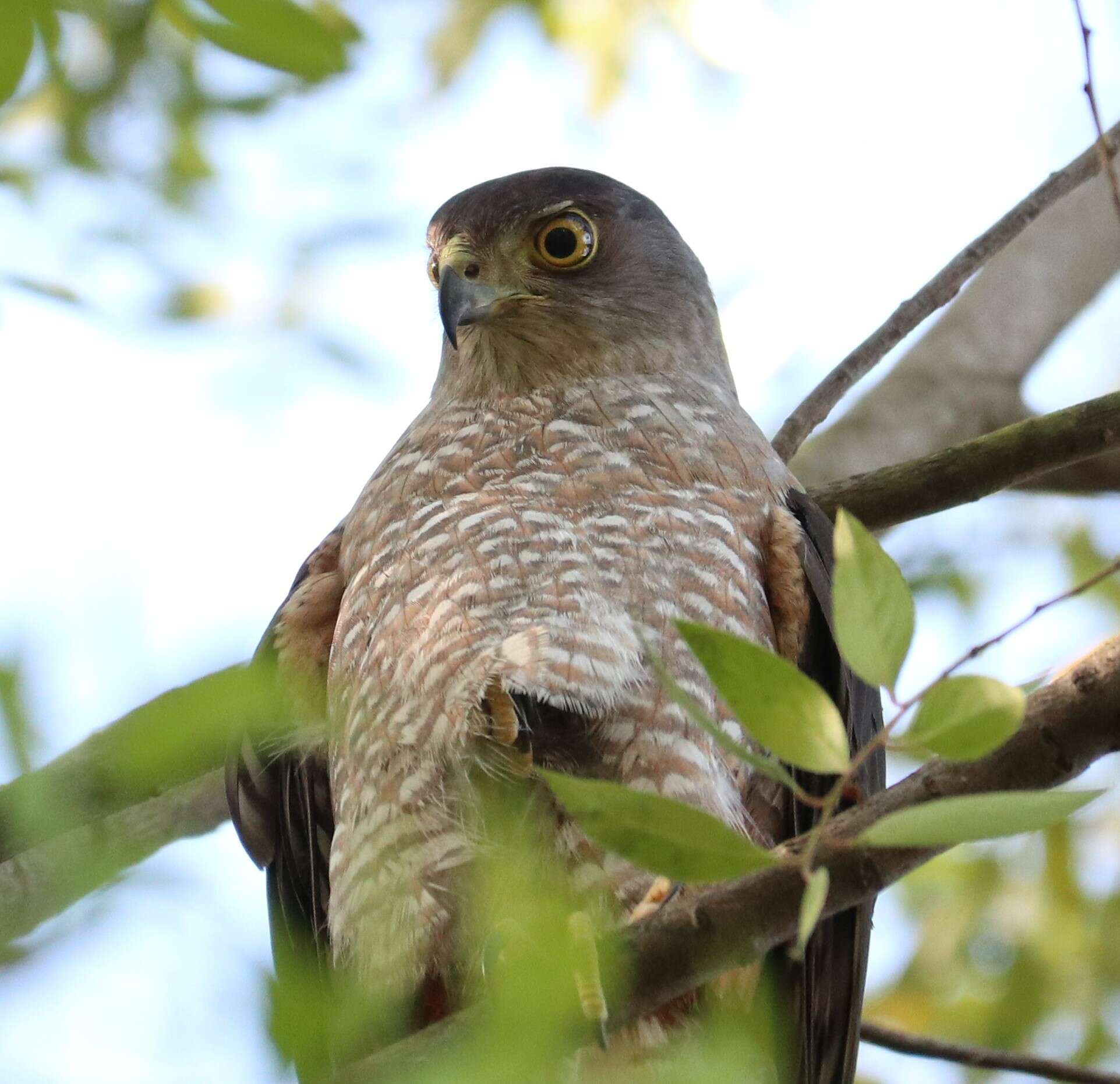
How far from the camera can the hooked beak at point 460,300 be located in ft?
13.2

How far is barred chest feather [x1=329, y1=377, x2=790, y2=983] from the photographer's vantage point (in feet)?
10.1

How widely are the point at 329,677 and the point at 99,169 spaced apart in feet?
4.51

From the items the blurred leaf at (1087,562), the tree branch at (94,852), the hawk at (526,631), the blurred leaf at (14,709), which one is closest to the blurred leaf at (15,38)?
the blurred leaf at (14,709)

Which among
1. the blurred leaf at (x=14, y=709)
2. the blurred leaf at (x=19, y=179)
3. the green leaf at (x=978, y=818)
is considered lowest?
the green leaf at (x=978, y=818)

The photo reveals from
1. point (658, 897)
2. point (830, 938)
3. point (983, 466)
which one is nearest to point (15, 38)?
point (658, 897)

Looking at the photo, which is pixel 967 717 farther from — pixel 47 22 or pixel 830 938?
pixel 830 938

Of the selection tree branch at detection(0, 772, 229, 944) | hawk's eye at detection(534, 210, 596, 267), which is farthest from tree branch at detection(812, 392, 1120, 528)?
tree branch at detection(0, 772, 229, 944)

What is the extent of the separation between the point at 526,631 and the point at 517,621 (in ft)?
0.17

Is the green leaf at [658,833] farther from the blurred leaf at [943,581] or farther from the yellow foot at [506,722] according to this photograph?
the blurred leaf at [943,581]

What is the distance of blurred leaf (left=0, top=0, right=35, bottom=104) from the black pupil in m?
2.70

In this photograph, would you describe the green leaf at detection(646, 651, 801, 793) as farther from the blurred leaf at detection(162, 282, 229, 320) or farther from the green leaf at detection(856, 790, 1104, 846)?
the blurred leaf at detection(162, 282, 229, 320)

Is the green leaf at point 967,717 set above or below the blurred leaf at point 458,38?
below

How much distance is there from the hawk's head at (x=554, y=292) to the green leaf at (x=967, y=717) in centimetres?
265

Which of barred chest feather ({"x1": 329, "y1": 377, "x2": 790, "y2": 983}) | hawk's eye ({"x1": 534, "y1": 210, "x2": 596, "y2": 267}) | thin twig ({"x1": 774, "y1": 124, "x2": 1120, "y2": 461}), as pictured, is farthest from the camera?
hawk's eye ({"x1": 534, "y1": 210, "x2": 596, "y2": 267})
